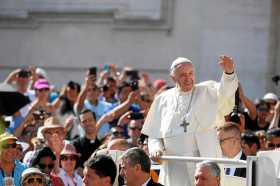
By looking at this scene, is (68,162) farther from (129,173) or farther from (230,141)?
(129,173)

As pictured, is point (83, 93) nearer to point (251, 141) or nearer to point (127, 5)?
point (251, 141)

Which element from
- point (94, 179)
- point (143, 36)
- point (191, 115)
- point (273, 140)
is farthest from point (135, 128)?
point (143, 36)

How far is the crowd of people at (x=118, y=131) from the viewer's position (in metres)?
11.2

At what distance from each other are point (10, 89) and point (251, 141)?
4.47 m

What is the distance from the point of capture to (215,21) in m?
24.1

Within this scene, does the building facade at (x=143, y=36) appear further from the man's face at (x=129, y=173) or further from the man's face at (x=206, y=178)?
the man's face at (x=206, y=178)

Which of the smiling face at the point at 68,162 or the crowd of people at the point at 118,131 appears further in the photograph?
the smiling face at the point at 68,162

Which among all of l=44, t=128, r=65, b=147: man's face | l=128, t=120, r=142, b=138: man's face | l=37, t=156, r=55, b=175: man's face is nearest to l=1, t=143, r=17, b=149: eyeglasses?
l=37, t=156, r=55, b=175: man's face

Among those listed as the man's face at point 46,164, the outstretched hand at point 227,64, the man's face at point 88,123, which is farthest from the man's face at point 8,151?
the man's face at point 88,123

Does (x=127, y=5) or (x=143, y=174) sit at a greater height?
(x=127, y=5)

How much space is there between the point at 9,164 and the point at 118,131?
2.71 metres

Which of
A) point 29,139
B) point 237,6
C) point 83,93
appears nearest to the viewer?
point 29,139

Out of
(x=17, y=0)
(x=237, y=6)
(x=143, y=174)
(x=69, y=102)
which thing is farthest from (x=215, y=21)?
(x=143, y=174)

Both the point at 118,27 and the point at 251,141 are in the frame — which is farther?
the point at 118,27
